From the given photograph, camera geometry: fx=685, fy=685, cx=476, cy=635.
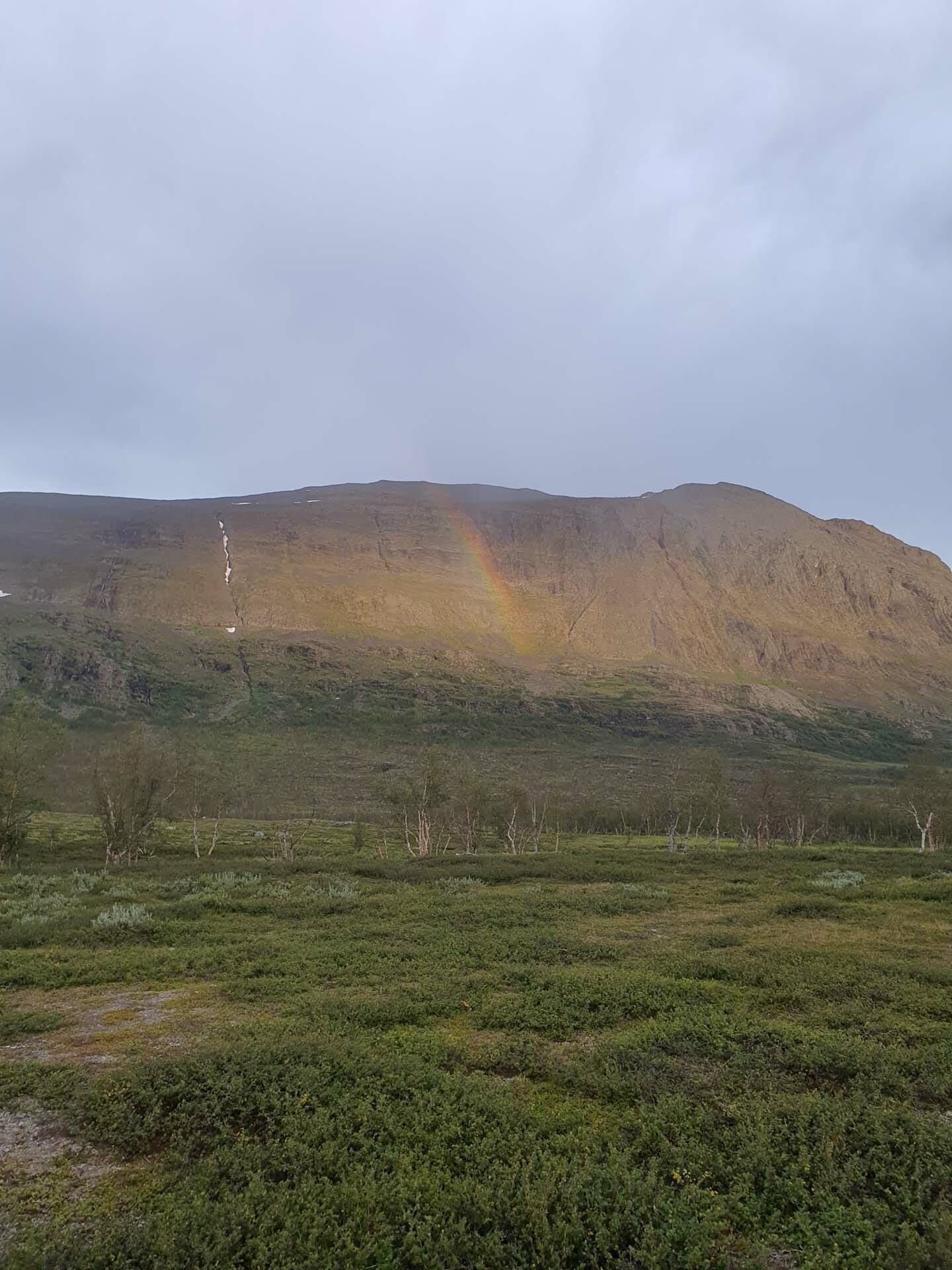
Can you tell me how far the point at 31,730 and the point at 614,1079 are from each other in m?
42.1

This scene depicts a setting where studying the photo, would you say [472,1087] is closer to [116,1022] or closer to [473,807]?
[116,1022]

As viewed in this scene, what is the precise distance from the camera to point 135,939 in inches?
695

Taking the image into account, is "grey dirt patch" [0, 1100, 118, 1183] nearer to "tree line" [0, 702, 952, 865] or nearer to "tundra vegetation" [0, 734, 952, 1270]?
"tundra vegetation" [0, 734, 952, 1270]

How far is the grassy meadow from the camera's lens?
543 centimetres

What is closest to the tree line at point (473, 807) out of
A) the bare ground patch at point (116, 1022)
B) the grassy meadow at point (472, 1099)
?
the grassy meadow at point (472, 1099)

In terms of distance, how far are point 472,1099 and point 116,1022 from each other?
6698 millimetres

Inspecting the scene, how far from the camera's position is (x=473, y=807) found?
66.6m

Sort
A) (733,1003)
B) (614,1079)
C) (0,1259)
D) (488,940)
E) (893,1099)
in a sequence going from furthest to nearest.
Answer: (488,940)
(733,1003)
(614,1079)
(893,1099)
(0,1259)

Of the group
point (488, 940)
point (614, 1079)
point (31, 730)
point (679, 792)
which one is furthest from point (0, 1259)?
point (679, 792)

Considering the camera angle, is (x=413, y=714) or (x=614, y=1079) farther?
(x=413, y=714)

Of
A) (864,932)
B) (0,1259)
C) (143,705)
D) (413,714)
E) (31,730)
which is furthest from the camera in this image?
(413,714)

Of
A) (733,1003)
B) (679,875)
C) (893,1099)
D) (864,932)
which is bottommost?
(679,875)

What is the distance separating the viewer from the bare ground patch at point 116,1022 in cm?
959

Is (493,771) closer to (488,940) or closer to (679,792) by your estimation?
(679,792)
